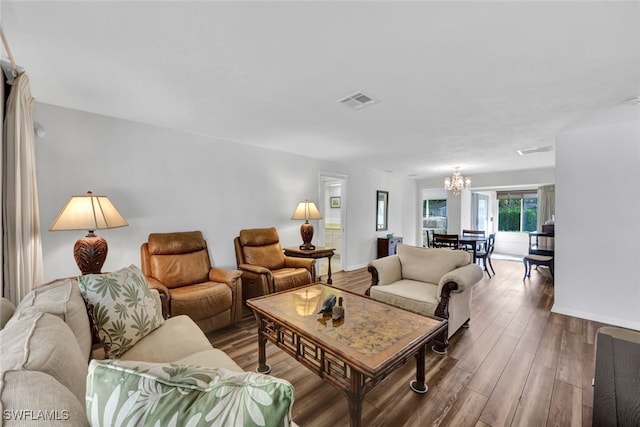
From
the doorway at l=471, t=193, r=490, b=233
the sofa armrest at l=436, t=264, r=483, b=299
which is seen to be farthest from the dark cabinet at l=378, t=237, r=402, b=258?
the sofa armrest at l=436, t=264, r=483, b=299

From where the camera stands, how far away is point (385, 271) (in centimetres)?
306

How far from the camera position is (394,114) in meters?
2.74

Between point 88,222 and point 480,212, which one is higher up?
point 480,212

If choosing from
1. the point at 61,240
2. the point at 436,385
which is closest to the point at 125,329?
the point at 61,240

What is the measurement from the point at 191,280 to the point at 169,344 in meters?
1.52

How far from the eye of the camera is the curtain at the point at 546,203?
21.6 ft

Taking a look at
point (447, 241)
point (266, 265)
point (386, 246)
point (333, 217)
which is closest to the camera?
point (266, 265)

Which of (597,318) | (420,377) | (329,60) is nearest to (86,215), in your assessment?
(329,60)

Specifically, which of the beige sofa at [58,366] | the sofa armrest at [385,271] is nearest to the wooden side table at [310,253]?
the sofa armrest at [385,271]

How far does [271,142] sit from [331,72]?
2084mm

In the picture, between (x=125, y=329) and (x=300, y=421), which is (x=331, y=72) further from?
(x=300, y=421)

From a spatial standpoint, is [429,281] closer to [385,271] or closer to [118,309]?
[385,271]

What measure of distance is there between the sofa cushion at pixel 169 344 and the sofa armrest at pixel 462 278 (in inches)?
79.9

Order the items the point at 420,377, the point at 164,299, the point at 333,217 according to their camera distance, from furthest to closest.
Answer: the point at 333,217
the point at 164,299
the point at 420,377
